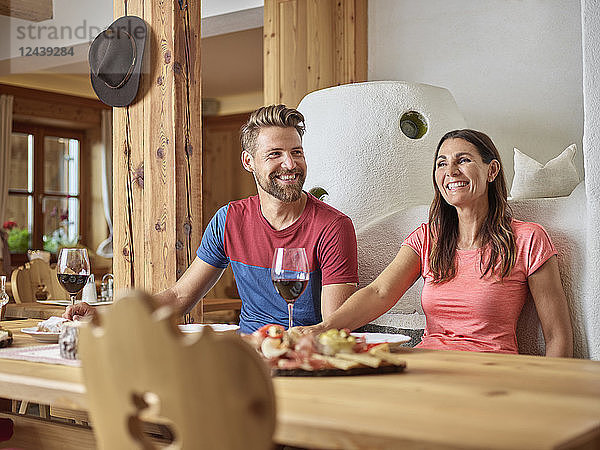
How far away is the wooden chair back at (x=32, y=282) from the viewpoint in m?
4.36

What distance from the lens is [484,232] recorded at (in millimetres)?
2342

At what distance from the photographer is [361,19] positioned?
14.8 ft

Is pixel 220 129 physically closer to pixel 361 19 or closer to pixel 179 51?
pixel 361 19

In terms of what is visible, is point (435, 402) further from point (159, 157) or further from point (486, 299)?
point (159, 157)

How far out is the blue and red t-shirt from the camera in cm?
242

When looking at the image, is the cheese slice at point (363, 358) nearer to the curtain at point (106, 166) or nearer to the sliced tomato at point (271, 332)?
the sliced tomato at point (271, 332)

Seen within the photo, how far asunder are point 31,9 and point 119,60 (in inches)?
83.9

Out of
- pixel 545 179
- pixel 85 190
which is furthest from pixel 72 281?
pixel 85 190

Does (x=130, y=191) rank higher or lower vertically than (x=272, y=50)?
lower

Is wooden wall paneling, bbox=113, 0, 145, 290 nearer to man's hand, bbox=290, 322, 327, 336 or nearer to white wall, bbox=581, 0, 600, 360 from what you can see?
man's hand, bbox=290, 322, 327, 336

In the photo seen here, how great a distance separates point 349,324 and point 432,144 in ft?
4.75

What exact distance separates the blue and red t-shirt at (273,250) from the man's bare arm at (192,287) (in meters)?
0.06

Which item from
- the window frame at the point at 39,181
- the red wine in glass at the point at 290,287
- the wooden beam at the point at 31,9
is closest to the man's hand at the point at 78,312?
the red wine in glass at the point at 290,287

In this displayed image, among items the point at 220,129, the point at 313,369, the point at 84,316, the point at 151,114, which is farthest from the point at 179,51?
the point at 220,129
